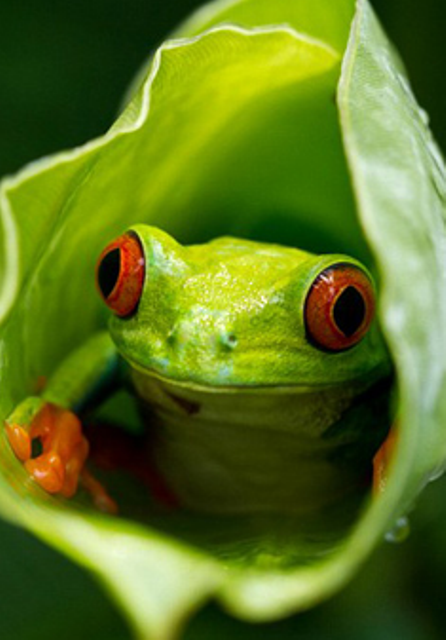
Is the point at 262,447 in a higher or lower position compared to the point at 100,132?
lower

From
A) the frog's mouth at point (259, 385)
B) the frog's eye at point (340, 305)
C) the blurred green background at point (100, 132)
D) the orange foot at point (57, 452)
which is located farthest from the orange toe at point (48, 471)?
the blurred green background at point (100, 132)

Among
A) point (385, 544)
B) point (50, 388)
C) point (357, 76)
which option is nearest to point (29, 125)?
point (50, 388)

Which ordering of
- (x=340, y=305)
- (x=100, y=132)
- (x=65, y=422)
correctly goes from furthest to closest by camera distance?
(x=100, y=132)
(x=65, y=422)
(x=340, y=305)

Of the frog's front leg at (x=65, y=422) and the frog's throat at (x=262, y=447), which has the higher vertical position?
the frog's front leg at (x=65, y=422)

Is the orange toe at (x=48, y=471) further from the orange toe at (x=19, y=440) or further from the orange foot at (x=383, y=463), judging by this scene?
the orange foot at (x=383, y=463)

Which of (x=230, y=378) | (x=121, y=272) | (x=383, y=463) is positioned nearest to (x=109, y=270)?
(x=121, y=272)

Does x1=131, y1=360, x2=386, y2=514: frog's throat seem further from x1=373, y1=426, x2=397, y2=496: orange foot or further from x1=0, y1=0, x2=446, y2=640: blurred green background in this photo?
x1=0, y1=0, x2=446, y2=640: blurred green background

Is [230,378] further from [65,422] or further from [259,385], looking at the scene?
[65,422]

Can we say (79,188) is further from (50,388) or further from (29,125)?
(29,125)
